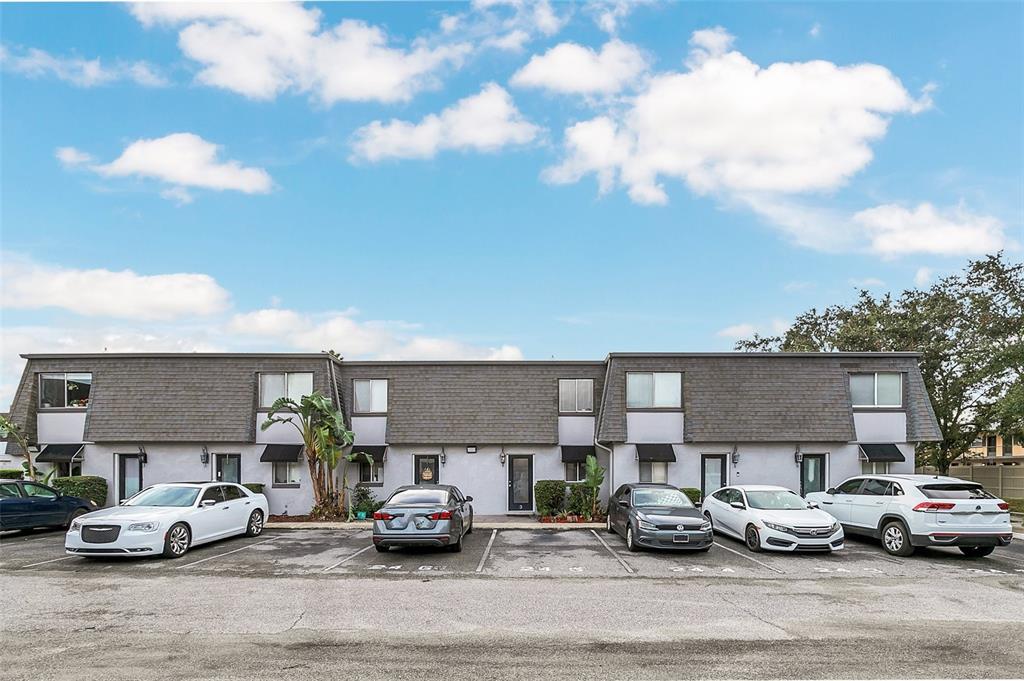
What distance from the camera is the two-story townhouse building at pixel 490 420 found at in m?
23.2

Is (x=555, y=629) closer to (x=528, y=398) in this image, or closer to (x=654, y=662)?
(x=654, y=662)

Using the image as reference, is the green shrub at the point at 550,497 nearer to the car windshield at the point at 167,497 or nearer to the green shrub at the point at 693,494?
the green shrub at the point at 693,494

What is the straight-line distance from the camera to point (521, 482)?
2420 centimetres

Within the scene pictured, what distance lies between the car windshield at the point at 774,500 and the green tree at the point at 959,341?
19.3 meters

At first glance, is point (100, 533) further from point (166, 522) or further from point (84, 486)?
point (84, 486)

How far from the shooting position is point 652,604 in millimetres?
10992

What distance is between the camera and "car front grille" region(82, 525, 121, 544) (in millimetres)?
14438

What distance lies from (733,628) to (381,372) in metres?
16.9

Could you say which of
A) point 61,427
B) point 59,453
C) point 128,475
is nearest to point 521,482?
point 128,475

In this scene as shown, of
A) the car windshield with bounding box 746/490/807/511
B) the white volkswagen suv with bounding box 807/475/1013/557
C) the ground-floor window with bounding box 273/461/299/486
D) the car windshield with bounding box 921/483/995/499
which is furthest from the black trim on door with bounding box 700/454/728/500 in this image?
the ground-floor window with bounding box 273/461/299/486

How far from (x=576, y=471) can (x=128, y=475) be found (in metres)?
14.8

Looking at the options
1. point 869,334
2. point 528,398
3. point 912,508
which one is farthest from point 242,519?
point 869,334

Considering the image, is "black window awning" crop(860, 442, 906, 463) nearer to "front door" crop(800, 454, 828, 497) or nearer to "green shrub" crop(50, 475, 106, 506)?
"front door" crop(800, 454, 828, 497)

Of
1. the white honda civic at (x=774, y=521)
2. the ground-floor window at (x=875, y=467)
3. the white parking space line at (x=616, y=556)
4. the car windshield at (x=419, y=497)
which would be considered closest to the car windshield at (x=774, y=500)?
the white honda civic at (x=774, y=521)
